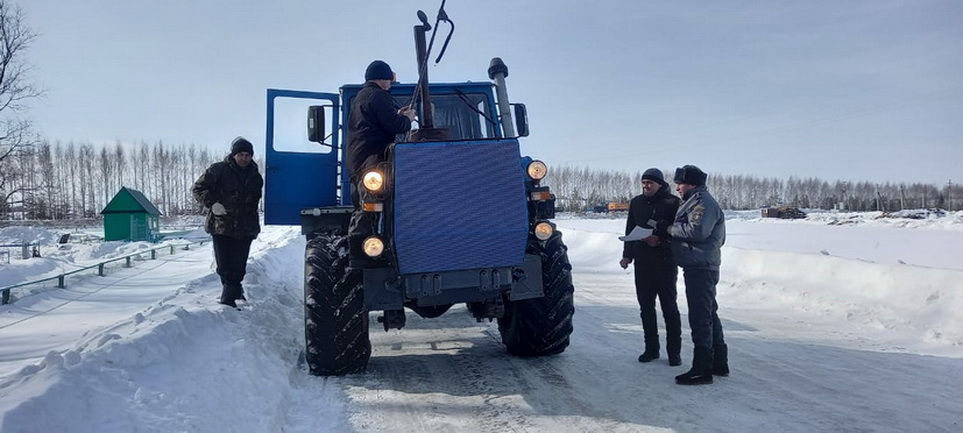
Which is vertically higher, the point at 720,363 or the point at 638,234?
the point at 638,234

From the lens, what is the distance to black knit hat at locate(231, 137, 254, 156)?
6.84 m

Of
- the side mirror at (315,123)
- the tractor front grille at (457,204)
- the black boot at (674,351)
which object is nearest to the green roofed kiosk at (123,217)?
the side mirror at (315,123)

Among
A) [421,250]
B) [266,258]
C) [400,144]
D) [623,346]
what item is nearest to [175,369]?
[421,250]

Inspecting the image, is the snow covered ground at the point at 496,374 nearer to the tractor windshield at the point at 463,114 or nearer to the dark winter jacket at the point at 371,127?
the dark winter jacket at the point at 371,127

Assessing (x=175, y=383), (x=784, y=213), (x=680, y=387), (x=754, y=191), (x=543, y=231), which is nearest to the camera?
(x=175, y=383)

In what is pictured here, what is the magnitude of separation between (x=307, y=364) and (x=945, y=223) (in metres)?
33.8

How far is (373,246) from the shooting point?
456 cm

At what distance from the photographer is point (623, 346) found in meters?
6.42

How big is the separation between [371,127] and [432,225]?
1058 millimetres

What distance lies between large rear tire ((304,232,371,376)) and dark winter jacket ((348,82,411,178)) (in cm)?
70

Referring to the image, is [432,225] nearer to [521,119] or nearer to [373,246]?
[373,246]

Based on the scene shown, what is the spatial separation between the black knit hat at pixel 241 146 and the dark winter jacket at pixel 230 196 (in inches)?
4.7

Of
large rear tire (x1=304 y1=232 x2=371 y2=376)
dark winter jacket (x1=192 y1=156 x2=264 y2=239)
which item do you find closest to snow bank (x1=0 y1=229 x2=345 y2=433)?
large rear tire (x1=304 y1=232 x2=371 y2=376)

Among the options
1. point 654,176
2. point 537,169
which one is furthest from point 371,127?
point 654,176
